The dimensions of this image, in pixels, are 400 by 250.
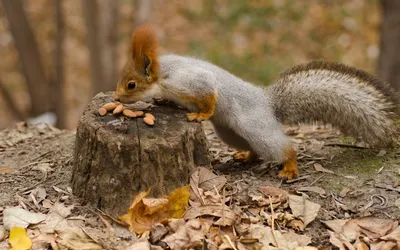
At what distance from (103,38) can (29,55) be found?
131 cm

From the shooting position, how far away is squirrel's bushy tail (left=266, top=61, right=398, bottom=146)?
3488 mm

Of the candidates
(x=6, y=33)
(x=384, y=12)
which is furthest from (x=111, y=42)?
(x=6, y=33)

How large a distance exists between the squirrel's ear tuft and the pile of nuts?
233 millimetres

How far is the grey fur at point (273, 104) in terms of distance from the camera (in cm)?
341

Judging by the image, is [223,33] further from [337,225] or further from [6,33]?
[337,225]

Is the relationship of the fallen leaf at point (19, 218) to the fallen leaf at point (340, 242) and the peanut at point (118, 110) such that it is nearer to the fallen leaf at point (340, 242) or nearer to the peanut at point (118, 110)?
the peanut at point (118, 110)

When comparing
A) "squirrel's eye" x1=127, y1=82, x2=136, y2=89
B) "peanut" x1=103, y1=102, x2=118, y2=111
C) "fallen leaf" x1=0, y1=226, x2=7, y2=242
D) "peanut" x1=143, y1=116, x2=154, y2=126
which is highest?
"squirrel's eye" x1=127, y1=82, x2=136, y2=89

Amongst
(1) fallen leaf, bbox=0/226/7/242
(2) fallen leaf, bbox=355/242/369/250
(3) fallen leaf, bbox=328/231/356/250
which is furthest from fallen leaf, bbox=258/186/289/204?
(1) fallen leaf, bbox=0/226/7/242

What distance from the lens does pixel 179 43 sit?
10797mm

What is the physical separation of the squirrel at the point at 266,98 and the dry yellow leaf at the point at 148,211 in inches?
22.5

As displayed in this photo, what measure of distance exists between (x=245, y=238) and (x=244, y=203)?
14.3 inches

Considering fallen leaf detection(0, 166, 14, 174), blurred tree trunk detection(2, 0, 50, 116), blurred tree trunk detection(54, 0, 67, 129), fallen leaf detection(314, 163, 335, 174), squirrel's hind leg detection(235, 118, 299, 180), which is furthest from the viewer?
blurred tree trunk detection(54, 0, 67, 129)

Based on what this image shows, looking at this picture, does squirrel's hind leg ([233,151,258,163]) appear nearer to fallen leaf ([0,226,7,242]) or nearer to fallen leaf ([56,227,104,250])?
fallen leaf ([56,227,104,250])

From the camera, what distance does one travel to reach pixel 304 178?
3518mm
